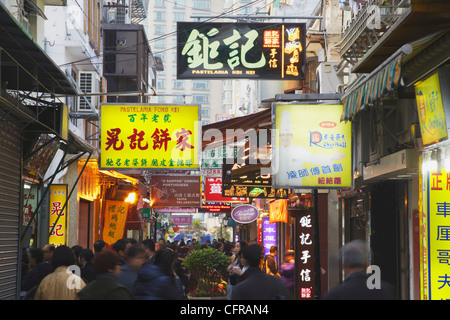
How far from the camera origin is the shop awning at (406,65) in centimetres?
824

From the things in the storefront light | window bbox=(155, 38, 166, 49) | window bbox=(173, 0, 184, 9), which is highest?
window bbox=(173, 0, 184, 9)

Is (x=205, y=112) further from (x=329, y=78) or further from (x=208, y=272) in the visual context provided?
(x=208, y=272)

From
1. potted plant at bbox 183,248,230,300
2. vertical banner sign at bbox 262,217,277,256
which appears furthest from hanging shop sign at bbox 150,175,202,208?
potted plant at bbox 183,248,230,300

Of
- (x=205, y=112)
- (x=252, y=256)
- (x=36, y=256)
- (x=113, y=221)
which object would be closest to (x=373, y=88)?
(x=252, y=256)

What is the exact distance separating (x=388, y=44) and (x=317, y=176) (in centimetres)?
312

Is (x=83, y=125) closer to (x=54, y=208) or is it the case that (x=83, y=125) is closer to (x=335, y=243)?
(x=54, y=208)

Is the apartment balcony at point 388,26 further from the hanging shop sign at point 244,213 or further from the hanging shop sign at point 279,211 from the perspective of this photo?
the hanging shop sign at point 279,211

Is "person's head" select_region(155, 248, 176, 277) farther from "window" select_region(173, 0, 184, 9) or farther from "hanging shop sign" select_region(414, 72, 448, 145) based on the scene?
"window" select_region(173, 0, 184, 9)

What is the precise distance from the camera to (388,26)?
34.6ft

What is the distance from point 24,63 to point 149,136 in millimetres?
3826

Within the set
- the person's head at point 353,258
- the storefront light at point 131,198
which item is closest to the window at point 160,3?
the storefront light at point 131,198

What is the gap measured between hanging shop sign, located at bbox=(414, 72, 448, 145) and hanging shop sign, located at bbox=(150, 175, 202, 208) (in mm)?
17037

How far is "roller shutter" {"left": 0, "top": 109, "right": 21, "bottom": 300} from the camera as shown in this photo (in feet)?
41.3
